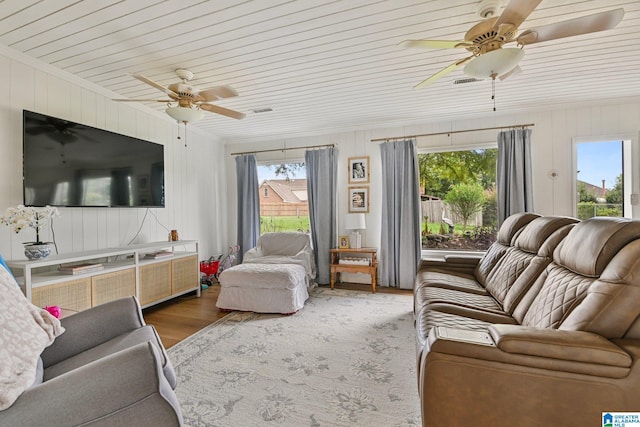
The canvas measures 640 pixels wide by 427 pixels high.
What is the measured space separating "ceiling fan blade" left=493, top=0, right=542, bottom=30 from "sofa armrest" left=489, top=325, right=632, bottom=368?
1.53 metres

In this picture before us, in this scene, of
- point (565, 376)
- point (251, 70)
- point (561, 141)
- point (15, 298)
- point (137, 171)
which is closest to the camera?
point (565, 376)

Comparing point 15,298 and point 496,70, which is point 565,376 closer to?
point 496,70

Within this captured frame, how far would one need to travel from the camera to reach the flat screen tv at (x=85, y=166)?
2.56 metres

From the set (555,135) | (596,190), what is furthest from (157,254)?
(596,190)

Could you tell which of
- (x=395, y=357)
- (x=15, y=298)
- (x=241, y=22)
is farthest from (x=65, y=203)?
(x=395, y=357)

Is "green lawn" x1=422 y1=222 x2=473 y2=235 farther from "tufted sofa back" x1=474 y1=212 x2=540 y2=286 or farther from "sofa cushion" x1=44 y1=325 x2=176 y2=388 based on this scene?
"sofa cushion" x1=44 y1=325 x2=176 y2=388

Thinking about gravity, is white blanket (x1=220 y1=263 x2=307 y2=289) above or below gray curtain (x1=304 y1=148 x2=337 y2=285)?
below

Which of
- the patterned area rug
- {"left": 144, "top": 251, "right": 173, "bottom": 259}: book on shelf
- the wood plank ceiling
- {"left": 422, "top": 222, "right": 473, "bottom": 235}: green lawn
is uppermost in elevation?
the wood plank ceiling

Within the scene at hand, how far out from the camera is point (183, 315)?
327cm

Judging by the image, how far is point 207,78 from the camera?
289 centimetres

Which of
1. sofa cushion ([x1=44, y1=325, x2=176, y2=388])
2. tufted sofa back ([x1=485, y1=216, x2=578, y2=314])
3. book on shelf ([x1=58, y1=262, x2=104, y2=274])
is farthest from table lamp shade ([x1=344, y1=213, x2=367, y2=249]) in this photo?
sofa cushion ([x1=44, y1=325, x2=176, y2=388])

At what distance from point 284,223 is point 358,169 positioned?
158 centimetres

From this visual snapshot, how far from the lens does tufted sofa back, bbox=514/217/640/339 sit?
46.5 inches

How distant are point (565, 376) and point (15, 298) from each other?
2.20m
